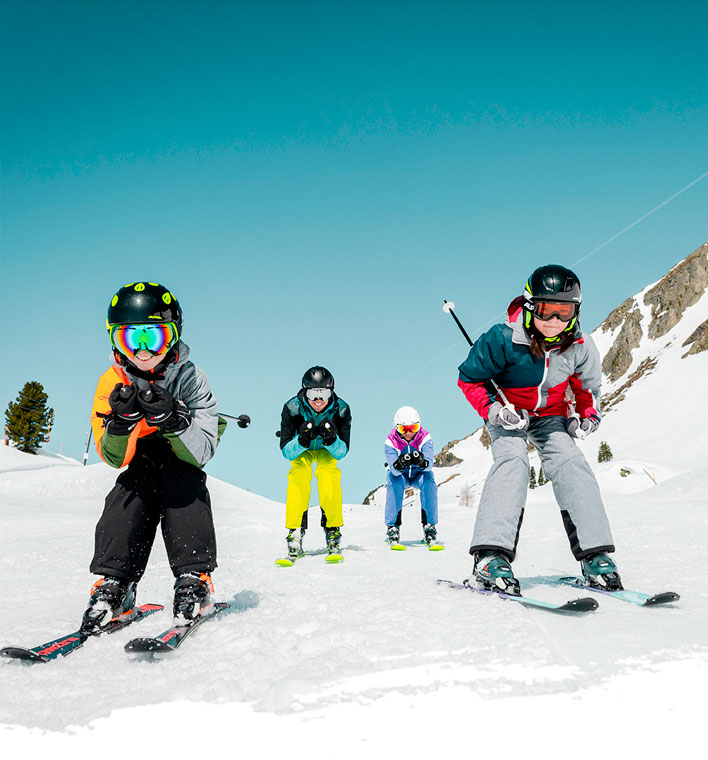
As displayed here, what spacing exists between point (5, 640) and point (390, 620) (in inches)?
70.9

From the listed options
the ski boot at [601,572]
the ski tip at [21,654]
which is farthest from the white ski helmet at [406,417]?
the ski tip at [21,654]

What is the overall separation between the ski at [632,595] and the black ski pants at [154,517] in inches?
87.7

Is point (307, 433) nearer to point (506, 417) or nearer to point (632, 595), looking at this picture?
point (506, 417)

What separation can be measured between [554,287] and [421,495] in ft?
16.7

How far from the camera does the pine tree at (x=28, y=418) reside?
5150 cm

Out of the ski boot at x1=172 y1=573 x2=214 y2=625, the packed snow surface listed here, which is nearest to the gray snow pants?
the packed snow surface

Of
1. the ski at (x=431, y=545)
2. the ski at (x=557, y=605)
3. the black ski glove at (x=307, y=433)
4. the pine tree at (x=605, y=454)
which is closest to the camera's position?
the ski at (x=557, y=605)

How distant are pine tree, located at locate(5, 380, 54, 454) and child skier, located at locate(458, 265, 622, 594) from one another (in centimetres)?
5670

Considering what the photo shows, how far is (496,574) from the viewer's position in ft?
10.6

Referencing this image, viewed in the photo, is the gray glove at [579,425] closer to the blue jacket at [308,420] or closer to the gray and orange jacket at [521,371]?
the gray and orange jacket at [521,371]

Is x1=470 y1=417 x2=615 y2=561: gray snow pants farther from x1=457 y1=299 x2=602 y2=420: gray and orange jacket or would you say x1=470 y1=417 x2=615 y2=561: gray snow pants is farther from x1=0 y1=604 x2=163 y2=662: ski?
x1=0 y1=604 x2=163 y2=662: ski

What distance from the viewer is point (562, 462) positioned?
3.74 m

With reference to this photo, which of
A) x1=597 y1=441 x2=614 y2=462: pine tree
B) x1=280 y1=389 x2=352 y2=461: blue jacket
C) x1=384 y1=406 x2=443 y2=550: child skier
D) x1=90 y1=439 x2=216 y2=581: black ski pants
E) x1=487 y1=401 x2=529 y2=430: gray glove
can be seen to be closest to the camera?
x1=90 y1=439 x2=216 y2=581: black ski pants

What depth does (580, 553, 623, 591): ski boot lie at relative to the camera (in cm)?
329
